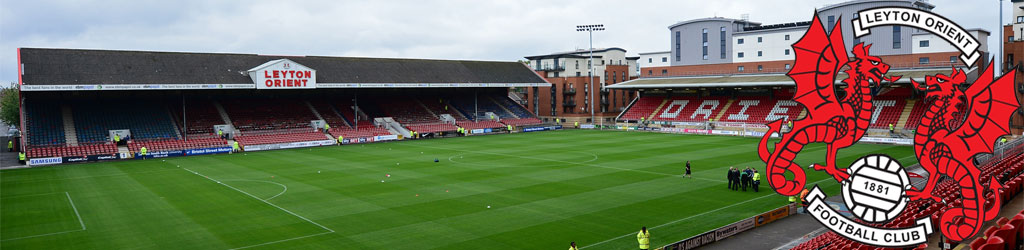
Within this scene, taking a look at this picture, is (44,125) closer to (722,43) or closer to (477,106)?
(477,106)

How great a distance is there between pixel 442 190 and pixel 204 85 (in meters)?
28.6

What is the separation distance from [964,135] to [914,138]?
0.82 m

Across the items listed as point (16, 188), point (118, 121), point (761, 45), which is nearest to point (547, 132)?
point (761, 45)

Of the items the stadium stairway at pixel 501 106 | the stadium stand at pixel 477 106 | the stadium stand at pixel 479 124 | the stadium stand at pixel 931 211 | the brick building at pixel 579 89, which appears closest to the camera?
the stadium stand at pixel 931 211

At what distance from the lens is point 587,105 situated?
74.7 metres

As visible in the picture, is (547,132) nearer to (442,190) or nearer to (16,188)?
(442,190)

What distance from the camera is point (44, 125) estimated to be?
44844 millimetres

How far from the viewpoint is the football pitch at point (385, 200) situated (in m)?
19.6

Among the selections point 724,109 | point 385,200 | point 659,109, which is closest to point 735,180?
point 385,200

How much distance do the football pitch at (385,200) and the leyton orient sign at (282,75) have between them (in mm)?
8927

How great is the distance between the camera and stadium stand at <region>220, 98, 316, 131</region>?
176ft

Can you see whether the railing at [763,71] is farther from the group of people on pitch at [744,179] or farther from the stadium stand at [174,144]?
the stadium stand at [174,144]

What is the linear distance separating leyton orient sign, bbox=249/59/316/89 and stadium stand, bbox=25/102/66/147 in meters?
13.1

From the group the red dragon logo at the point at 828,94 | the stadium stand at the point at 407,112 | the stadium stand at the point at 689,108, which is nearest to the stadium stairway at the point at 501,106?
the stadium stand at the point at 407,112
